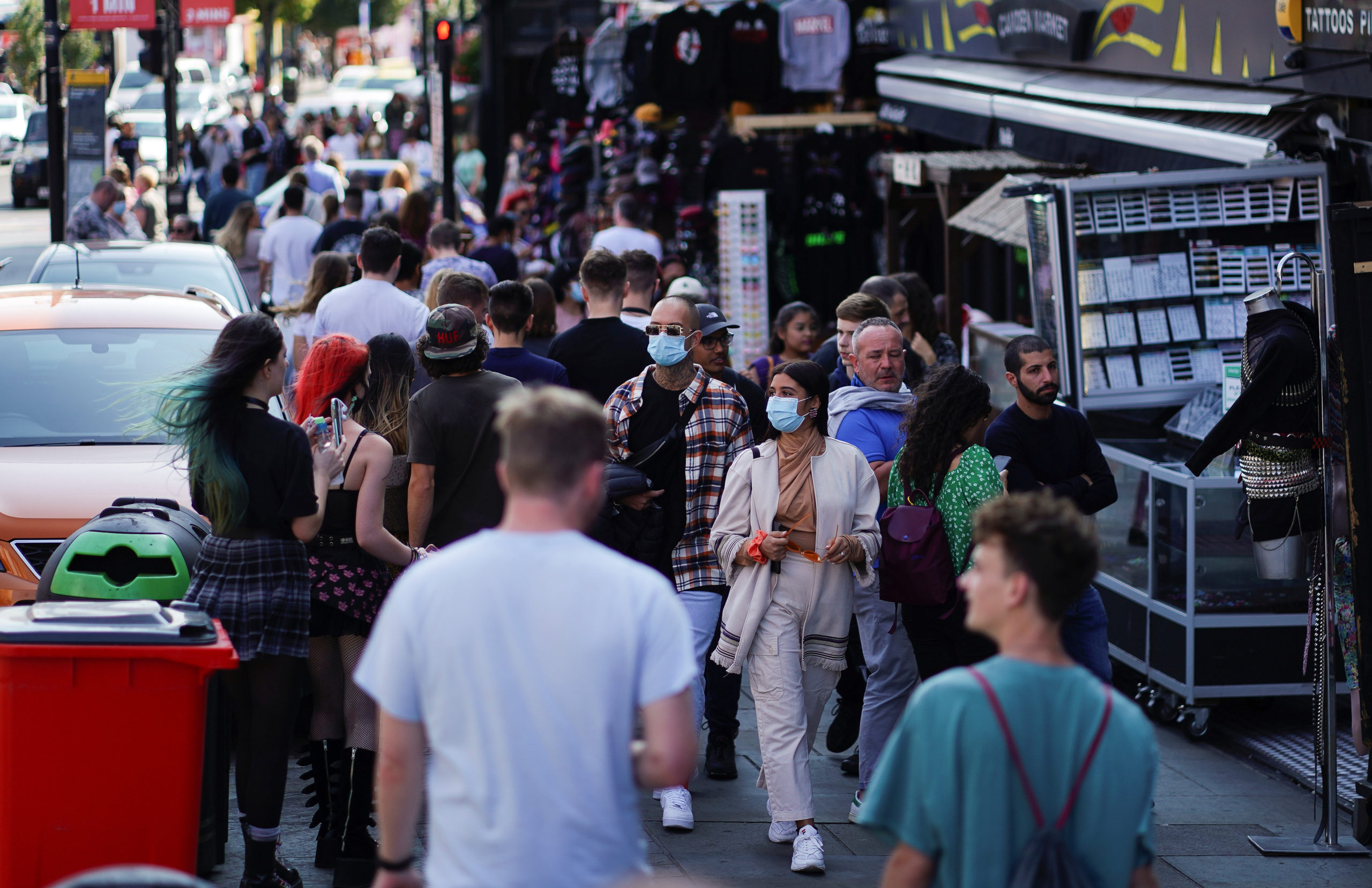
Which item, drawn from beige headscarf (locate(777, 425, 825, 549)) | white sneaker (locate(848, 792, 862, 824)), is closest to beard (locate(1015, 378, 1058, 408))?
beige headscarf (locate(777, 425, 825, 549))

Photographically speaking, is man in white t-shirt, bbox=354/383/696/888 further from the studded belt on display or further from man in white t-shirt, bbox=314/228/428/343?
man in white t-shirt, bbox=314/228/428/343

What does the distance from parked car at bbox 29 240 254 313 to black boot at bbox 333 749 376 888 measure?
4936mm

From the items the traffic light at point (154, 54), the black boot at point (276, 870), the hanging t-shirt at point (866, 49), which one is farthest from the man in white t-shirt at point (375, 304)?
the traffic light at point (154, 54)

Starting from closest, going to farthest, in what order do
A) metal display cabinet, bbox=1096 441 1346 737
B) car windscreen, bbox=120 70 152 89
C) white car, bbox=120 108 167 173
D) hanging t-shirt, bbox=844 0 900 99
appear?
metal display cabinet, bbox=1096 441 1346 737 < hanging t-shirt, bbox=844 0 900 99 < white car, bbox=120 108 167 173 < car windscreen, bbox=120 70 152 89

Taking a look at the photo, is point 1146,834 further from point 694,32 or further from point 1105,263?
point 694,32

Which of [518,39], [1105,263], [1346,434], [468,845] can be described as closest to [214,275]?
[1105,263]

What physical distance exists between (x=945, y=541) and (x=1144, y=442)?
3.54 meters

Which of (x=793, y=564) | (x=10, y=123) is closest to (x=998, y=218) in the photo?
(x=793, y=564)

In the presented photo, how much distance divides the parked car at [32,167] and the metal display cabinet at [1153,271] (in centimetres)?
2762

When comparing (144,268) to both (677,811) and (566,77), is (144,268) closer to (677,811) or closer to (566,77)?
(677,811)

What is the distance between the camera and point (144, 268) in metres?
10.2

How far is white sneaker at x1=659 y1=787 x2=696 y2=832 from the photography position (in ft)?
19.8

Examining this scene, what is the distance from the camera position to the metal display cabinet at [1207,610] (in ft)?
24.3

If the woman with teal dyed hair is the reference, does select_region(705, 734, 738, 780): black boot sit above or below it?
below
